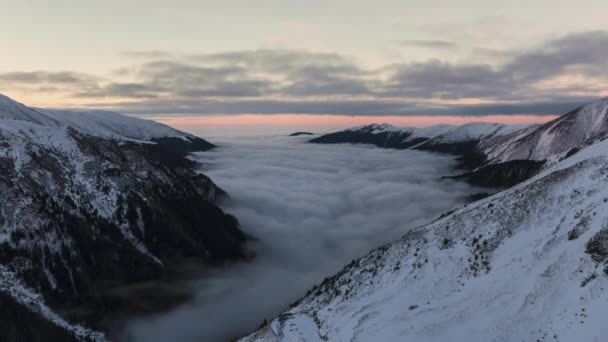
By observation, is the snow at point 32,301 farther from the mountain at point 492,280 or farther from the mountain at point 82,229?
the mountain at point 492,280

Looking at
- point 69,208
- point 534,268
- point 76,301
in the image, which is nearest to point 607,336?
point 534,268

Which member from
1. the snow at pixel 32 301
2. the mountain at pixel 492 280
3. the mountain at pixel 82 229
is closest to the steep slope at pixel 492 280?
the mountain at pixel 492 280

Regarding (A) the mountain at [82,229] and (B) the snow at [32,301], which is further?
(A) the mountain at [82,229]

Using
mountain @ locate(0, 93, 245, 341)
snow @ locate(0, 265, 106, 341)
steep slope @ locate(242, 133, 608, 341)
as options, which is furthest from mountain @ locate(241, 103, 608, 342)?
mountain @ locate(0, 93, 245, 341)

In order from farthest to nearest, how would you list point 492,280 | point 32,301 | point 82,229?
point 82,229
point 32,301
point 492,280

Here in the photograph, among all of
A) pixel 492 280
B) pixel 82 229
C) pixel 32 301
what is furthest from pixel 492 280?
pixel 82 229

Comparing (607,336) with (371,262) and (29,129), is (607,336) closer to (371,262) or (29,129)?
(371,262)

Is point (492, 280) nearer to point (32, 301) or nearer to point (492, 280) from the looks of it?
point (492, 280)
